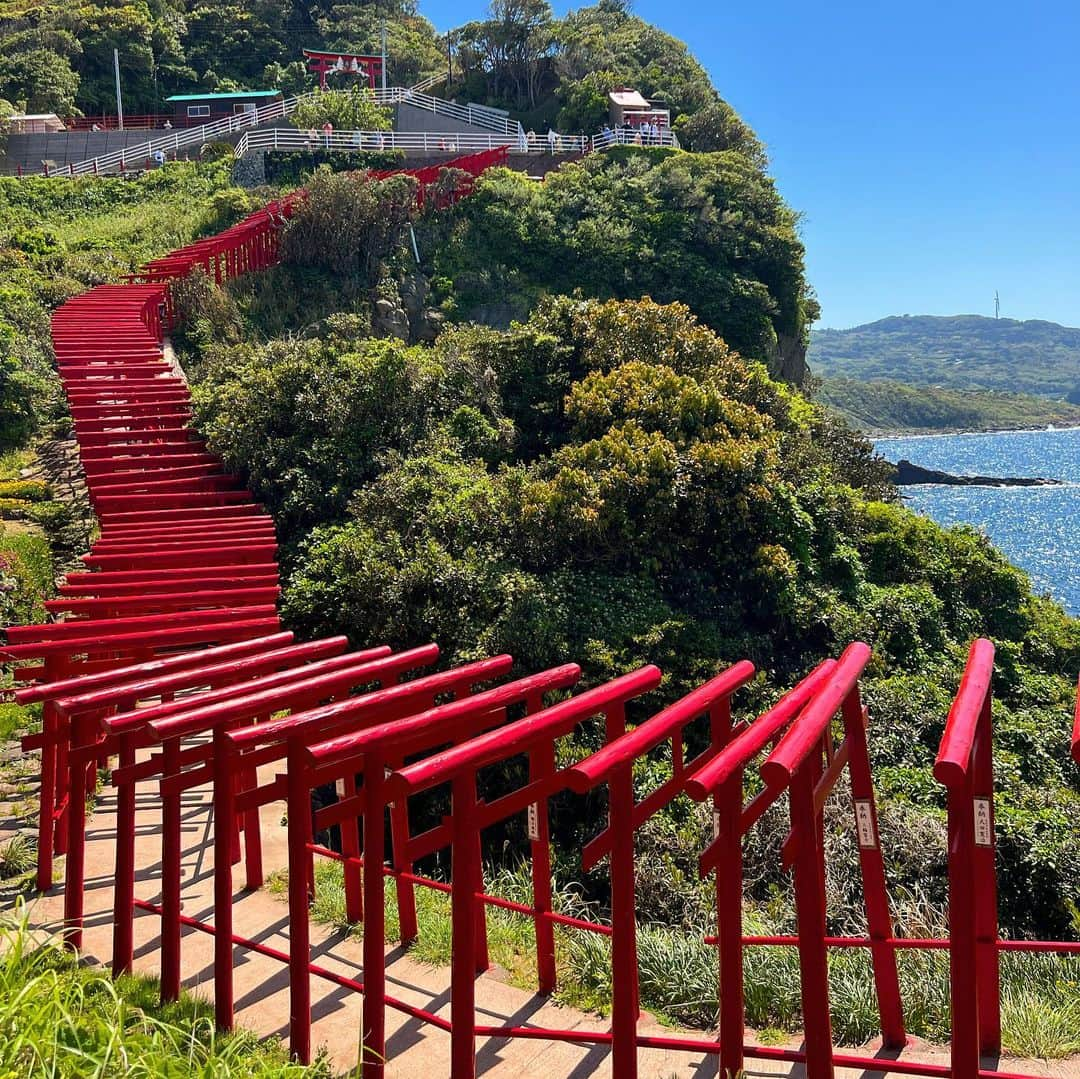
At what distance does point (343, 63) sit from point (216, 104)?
823cm

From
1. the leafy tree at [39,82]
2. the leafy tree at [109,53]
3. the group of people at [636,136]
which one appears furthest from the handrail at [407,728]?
the leafy tree at [109,53]

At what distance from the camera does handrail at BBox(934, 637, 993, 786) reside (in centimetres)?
302

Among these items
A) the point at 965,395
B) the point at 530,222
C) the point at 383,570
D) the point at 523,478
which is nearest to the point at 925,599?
the point at 523,478

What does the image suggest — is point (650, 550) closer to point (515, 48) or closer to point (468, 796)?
point (468, 796)

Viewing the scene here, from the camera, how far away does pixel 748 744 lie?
3.64 metres

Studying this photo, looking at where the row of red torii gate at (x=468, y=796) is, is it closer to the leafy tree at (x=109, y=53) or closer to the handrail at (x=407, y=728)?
the handrail at (x=407, y=728)

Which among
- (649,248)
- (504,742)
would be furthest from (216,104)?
(504,742)

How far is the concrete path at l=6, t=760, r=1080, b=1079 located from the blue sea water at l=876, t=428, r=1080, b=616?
1463 cm

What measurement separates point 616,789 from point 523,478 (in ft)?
29.1

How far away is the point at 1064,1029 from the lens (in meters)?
4.25

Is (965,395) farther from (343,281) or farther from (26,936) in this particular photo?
(26,936)

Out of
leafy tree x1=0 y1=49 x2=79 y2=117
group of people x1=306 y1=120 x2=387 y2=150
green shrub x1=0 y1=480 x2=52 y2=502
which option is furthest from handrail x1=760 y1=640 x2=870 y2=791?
leafy tree x1=0 y1=49 x2=79 y2=117

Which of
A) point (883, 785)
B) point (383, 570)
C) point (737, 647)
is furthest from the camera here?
point (737, 647)

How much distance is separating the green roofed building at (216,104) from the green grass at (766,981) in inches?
2043
